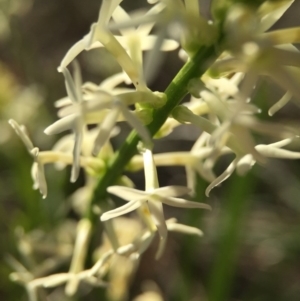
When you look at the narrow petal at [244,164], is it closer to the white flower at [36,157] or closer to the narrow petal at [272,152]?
the narrow petal at [272,152]

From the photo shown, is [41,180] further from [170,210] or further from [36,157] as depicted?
[170,210]

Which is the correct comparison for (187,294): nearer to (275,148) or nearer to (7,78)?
(275,148)

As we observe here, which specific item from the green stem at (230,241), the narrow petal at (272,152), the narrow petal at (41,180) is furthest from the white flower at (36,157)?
the green stem at (230,241)

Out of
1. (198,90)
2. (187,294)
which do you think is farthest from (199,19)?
(187,294)

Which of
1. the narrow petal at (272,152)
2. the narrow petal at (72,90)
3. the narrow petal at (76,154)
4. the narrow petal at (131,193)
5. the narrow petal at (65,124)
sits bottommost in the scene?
the narrow petal at (272,152)

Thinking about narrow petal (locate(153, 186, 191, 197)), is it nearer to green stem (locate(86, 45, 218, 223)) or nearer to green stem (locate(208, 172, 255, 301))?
green stem (locate(86, 45, 218, 223))

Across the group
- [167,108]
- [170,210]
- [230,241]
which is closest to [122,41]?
[167,108]
